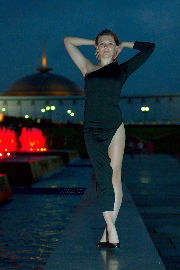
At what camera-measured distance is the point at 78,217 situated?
26.1 feet

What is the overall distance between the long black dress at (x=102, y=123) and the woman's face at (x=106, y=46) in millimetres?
181

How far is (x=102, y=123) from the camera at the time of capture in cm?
561

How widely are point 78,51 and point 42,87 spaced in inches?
5655

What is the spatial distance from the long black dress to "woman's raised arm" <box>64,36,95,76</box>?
0.20 metres

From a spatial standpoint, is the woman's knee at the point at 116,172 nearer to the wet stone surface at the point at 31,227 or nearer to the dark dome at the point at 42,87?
the wet stone surface at the point at 31,227

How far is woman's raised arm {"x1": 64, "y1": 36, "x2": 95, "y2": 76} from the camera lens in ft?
19.3

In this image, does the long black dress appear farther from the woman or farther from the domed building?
the domed building

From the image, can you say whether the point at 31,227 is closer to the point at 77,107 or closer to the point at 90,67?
the point at 90,67

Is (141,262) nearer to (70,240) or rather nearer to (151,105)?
(70,240)

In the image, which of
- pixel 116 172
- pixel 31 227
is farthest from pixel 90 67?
pixel 31 227

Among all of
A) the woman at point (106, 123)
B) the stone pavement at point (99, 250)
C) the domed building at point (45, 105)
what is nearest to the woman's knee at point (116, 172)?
the woman at point (106, 123)

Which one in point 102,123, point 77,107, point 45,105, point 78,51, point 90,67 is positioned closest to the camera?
point 102,123

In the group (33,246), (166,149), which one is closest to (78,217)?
(33,246)

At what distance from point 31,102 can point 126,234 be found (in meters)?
120
